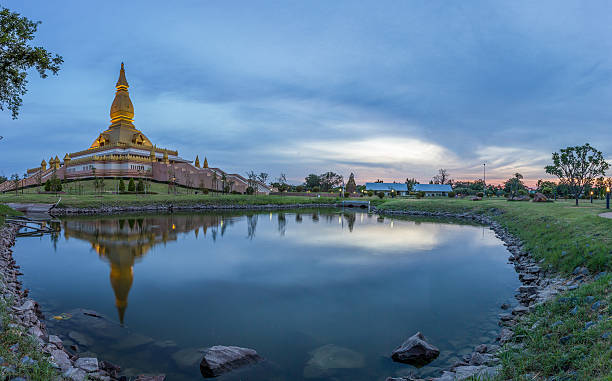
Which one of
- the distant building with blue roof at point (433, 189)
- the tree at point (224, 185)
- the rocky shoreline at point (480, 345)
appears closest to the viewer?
the rocky shoreline at point (480, 345)

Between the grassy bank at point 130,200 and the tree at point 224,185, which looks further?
the tree at point 224,185

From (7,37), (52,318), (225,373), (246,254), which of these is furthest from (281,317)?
(7,37)

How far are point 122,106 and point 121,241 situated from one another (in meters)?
58.7

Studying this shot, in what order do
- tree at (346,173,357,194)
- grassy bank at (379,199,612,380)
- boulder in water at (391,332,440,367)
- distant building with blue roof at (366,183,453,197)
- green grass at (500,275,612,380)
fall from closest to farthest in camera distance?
1. green grass at (500,275,612,380)
2. grassy bank at (379,199,612,380)
3. boulder in water at (391,332,440,367)
4. tree at (346,173,357,194)
5. distant building with blue roof at (366,183,453,197)

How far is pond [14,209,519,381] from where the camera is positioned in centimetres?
648

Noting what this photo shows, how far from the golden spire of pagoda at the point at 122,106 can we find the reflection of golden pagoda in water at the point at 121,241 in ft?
154

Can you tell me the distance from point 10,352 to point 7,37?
10958 mm

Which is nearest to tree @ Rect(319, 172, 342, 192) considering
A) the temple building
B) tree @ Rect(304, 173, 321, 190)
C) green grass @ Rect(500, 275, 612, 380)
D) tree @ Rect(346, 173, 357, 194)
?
tree @ Rect(304, 173, 321, 190)

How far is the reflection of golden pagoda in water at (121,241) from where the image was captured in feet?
→ 36.9

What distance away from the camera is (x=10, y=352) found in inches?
182

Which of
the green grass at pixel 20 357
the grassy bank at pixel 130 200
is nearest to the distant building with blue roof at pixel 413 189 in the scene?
the grassy bank at pixel 130 200

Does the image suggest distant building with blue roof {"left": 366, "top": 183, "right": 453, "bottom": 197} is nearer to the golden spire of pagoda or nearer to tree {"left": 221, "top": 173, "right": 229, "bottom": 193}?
tree {"left": 221, "top": 173, "right": 229, "bottom": 193}

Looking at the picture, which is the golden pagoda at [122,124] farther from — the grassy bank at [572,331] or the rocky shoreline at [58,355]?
the grassy bank at [572,331]

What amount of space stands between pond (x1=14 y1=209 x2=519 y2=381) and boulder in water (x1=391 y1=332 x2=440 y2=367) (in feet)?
0.49
